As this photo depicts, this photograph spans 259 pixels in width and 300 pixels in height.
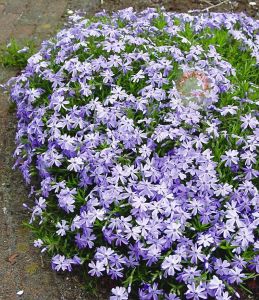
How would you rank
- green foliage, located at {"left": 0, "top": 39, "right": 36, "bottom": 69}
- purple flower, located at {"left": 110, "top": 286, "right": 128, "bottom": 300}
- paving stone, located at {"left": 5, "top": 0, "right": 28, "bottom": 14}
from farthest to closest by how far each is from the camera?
1. paving stone, located at {"left": 5, "top": 0, "right": 28, "bottom": 14}
2. green foliage, located at {"left": 0, "top": 39, "right": 36, "bottom": 69}
3. purple flower, located at {"left": 110, "top": 286, "right": 128, "bottom": 300}

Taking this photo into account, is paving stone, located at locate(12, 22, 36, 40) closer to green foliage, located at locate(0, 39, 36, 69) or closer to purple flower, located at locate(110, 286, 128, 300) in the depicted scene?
green foliage, located at locate(0, 39, 36, 69)

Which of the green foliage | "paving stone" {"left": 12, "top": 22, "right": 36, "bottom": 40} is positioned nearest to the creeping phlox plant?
the green foliage

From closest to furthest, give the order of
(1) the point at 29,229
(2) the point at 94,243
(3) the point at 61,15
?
1. (2) the point at 94,243
2. (1) the point at 29,229
3. (3) the point at 61,15

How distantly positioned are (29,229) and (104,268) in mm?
662

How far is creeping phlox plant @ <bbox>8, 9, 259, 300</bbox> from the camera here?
295 cm

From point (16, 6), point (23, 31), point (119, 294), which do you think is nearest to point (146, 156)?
point (119, 294)

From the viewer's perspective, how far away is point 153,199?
3.05 m

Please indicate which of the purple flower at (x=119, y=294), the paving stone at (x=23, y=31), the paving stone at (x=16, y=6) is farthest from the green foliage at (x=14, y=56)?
the purple flower at (x=119, y=294)

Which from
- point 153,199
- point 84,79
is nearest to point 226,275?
point 153,199

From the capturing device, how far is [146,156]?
3174 mm

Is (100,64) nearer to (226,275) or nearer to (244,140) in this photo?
(244,140)

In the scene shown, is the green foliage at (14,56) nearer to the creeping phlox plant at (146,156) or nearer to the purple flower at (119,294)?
the creeping phlox plant at (146,156)

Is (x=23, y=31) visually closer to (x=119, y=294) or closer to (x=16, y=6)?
(x=16, y=6)

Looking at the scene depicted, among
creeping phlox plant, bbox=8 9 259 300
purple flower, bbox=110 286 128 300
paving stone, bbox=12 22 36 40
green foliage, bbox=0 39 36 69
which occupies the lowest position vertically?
paving stone, bbox=12 22 36 40
